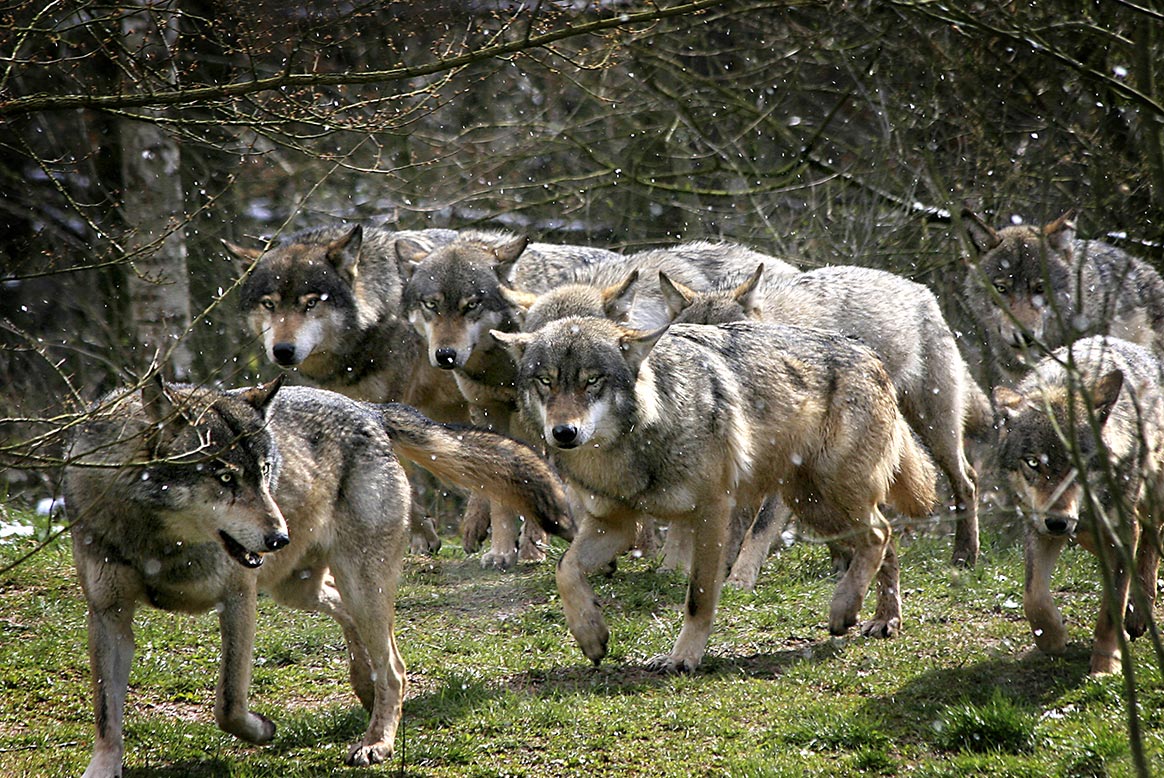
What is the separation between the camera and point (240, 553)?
14.4ft

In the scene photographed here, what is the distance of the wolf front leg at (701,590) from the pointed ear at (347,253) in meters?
3.75

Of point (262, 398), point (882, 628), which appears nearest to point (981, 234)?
point (882, 628)

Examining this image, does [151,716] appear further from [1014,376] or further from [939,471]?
[1014,376]

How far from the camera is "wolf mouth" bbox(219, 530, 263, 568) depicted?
438 cm

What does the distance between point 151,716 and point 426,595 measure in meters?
2.25

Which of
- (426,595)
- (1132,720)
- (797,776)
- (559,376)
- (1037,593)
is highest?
(1132,720)

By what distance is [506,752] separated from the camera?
475 centimetres

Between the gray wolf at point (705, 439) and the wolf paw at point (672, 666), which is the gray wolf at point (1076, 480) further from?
the wolf paw at point (672, 666)

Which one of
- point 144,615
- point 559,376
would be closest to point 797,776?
point 559,376

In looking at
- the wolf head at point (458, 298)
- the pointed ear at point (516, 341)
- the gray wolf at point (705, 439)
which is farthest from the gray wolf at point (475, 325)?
the gray wolf at point (705, 439)

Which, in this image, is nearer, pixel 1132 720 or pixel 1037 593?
pixel 1132 720

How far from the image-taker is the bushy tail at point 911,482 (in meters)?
6.48

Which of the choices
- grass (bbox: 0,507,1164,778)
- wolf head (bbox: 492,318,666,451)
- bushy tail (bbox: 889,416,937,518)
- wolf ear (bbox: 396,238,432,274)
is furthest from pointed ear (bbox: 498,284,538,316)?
bushy tail (bbox: 889,416,937,518)

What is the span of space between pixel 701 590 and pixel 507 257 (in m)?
3.39
